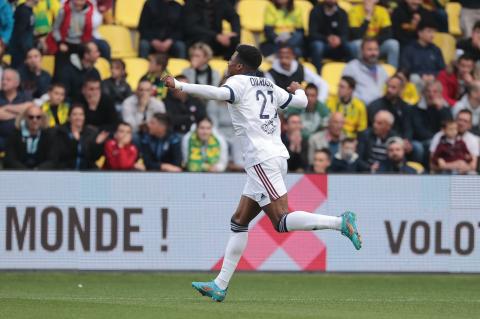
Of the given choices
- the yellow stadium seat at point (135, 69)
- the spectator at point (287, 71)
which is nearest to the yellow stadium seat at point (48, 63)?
the yellow stadium seat at point (135, 69)

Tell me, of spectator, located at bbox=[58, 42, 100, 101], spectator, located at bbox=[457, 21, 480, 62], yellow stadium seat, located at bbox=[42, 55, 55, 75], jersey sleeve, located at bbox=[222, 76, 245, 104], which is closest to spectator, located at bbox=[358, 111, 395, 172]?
spectator, located at bbox=[457, 21, 480, 62]

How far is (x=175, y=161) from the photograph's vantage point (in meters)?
15.9

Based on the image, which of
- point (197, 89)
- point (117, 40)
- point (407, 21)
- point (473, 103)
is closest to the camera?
point (197, 89)

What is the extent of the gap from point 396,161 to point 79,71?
4.79 metres

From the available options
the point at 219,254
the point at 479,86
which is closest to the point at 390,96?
the point at 479,86

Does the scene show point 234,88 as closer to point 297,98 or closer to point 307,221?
point 297,98

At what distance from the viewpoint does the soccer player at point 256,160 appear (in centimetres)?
1027

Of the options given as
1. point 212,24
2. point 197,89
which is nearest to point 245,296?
point 197,89

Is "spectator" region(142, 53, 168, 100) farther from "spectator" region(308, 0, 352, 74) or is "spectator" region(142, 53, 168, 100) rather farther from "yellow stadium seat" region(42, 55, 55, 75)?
"spectator" region(308, 0, 352, 74)

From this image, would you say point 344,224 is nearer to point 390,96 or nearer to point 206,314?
point 206,314

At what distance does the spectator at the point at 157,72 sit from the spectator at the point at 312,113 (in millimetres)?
1868

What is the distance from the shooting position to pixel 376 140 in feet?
53.9

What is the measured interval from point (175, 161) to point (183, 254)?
1899 millimetres

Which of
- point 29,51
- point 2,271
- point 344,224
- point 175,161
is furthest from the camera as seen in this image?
point 29,51
